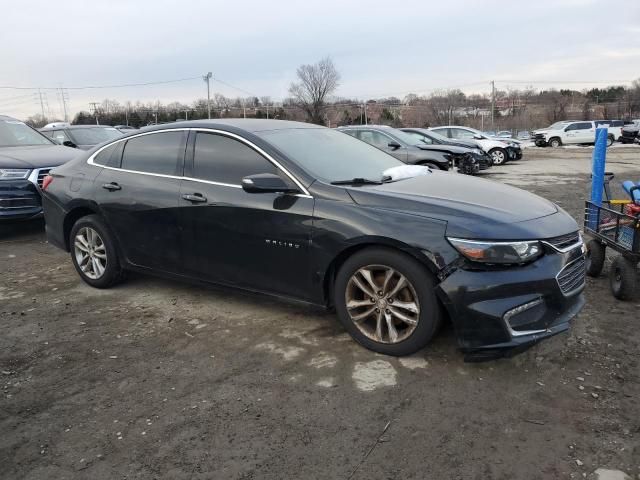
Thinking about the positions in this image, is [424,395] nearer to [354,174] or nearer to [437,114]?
[354,174]

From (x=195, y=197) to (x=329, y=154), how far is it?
1.17m

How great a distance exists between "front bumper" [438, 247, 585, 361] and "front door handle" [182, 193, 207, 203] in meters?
2.09

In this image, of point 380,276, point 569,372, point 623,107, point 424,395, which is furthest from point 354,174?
point 623,107

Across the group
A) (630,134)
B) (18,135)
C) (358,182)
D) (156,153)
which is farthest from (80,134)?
(630,134)

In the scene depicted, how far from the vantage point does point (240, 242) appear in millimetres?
4152

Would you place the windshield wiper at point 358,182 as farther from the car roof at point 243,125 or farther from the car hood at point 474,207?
the car roof at point 243,125

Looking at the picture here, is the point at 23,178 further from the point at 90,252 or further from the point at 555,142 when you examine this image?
the point at 555,142

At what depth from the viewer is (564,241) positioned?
3.52 meters

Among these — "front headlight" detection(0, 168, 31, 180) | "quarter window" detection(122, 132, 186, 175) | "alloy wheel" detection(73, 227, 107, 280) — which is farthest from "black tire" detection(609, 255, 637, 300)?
"front headlight" detection(0, 168, 31, 180)

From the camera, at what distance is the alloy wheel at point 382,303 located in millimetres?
3506

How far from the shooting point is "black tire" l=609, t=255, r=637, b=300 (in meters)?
4.59

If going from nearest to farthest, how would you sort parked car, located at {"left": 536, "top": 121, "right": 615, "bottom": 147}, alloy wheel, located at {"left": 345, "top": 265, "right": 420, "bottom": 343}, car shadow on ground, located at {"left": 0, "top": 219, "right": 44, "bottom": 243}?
alloy wheel, located at {"left": 345, "top": 265, "right": 420, "bottom": 343}
car shadow on ground, located at {"left": 0, "top": 219, "right": 44, "bottom": 243}
parked car, located at {"left": 536, "top": 121, "right": 615, "bottom": 147}

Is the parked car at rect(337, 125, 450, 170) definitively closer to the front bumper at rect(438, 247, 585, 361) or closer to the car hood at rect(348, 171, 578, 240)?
the car hood at rect(348, 171, 578, 240)

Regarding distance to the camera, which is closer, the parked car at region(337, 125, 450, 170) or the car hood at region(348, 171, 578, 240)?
the car hood at region(348, 171, 578, 240)
